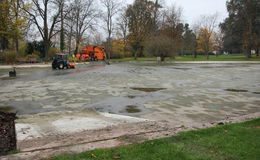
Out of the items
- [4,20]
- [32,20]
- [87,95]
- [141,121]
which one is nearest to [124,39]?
[32,20]

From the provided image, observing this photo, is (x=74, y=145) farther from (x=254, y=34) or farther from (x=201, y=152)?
(x=254, y=34)

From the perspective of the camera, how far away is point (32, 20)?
4075 cm

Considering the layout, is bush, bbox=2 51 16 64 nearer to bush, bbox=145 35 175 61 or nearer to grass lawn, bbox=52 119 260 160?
bush, bbox=145 35 175 61

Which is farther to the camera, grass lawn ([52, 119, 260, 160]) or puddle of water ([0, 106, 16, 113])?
puddle of water ([0, 106, 16, 113])

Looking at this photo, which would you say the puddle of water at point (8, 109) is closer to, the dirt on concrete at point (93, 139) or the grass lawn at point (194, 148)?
the dirt on concrete at point (93, 139)

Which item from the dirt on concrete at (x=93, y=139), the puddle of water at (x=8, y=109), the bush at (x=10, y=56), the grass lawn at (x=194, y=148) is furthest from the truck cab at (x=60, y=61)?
the grass lawn at (x=194, y=148)

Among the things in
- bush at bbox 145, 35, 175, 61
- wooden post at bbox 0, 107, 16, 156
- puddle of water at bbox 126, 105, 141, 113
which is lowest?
puddle of water at bbox 126, 105, 141, 113

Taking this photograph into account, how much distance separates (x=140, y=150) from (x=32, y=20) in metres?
41.8

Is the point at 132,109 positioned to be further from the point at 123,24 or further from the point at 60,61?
the point at 123,24

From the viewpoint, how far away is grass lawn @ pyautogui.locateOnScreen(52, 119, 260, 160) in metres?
4.02

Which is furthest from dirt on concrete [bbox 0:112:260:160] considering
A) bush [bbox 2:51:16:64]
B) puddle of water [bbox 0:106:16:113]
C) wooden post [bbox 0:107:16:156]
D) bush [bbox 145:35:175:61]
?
bush [bbox 145:35:175:61]

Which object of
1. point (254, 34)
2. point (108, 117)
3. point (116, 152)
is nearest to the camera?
point (116, 152)

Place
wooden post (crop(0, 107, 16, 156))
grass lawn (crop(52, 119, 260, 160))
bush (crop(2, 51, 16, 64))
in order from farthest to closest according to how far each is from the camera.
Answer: bush (crop(2, 51, 16, 64))
wooden post (crop(0, 107, 16, 156))
grass lawn (crop(52, 119, 260, 160))

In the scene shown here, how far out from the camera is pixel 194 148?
447 centimetres
